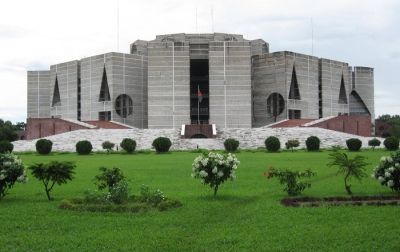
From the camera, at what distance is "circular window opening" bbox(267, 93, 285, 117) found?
61.2 metres

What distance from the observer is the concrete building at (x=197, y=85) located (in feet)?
184

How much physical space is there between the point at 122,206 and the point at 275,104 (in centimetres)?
5250

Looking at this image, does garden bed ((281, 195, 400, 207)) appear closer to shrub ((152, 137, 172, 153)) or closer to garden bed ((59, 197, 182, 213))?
garden bed ((59, 197, 182, 213))

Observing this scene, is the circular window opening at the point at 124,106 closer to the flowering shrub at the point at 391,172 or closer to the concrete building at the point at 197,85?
the concrete building at the point at 197,85

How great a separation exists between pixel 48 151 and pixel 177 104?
23777 mm

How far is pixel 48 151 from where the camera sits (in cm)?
3422

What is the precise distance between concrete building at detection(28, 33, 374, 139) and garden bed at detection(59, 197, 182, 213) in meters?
42.3

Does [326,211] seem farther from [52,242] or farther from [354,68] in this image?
[354,68]

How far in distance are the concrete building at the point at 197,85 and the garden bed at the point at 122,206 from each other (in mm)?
42265

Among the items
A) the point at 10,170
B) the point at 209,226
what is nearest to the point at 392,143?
the point at 10,170

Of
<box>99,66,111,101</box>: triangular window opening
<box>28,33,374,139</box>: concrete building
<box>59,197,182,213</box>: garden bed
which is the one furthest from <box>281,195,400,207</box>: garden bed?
<box>99,66,111,101</box>: triangular window opening

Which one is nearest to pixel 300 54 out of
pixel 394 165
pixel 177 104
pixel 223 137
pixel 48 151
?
pixel 177 104

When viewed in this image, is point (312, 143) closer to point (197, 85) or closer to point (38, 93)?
point (197, 85)

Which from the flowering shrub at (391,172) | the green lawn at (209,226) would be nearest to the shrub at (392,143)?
the green lawn at (209,226)
